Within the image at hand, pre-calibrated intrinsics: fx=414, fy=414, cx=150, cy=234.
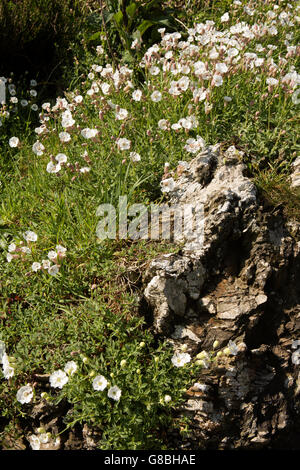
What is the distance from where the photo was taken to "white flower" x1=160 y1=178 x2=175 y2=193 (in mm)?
3152

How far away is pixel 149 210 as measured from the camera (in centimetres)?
322

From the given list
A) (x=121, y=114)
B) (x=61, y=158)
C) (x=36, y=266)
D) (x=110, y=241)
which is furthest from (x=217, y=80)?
(x=36, y=266)

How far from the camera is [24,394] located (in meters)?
2.47

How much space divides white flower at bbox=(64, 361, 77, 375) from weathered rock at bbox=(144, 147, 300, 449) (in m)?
0.60

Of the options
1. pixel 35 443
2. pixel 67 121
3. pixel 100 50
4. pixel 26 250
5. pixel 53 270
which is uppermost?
pixel 100 50

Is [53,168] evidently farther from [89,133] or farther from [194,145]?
[194,145]

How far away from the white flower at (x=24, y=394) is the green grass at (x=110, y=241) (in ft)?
0.36

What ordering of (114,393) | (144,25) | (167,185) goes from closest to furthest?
(114,393)
(167,185)
(144,25)

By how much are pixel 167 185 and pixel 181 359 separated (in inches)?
52.5

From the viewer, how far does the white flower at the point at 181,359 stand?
2441 millimetres

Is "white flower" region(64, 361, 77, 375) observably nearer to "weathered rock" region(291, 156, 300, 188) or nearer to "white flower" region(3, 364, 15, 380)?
"white flower" region(3, 364, 15, 380)

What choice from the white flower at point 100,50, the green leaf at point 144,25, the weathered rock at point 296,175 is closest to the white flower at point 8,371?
the weathered rock at point 296,175

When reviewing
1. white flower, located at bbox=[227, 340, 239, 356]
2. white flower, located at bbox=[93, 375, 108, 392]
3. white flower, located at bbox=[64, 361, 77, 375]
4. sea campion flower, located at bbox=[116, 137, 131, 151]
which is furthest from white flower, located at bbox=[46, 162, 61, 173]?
white flower, located at bbox=[227, 340, 239, 356]

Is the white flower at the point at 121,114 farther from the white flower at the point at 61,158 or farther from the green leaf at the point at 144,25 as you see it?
the green leaf at the point at 144,25
